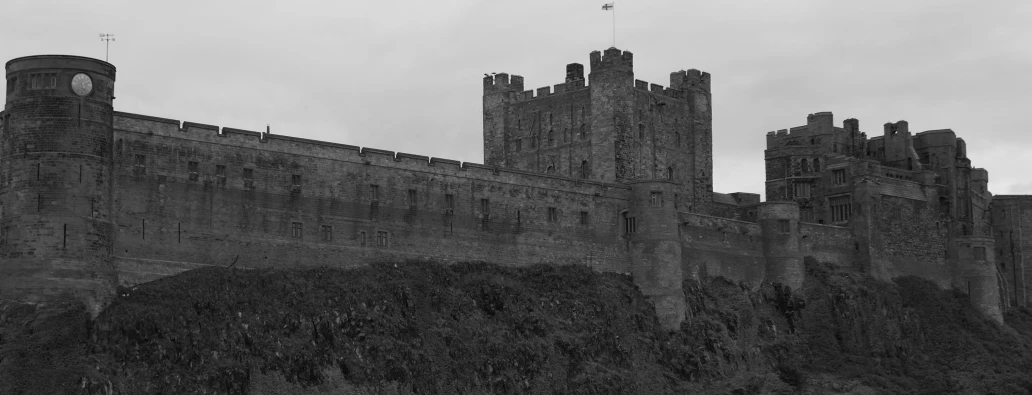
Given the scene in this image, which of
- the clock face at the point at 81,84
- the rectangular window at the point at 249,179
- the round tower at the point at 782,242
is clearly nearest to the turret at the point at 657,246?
the round tower at the point at 782,242

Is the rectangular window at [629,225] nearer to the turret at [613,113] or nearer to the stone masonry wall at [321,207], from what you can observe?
the stone masonry wall at [321,207]

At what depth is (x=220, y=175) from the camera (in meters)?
87.9

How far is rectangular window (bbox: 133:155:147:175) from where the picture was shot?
277 feet

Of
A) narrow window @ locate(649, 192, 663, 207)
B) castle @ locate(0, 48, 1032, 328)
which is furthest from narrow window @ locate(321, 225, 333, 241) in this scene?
narrow window @ locate(649, 192, 663, 207)

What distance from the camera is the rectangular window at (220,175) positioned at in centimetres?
8775

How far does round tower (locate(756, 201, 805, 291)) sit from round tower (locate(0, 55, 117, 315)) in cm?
4671

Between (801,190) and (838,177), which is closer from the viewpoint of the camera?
(838,177)

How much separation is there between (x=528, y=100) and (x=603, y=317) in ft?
81.6

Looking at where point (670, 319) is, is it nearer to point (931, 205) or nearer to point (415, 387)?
point (415, 387)

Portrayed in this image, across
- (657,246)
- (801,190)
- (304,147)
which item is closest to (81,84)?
(304,147)

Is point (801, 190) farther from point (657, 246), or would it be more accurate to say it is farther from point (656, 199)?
point (657, 246)

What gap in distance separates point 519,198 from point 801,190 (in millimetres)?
29538

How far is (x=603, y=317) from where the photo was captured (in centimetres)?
9825

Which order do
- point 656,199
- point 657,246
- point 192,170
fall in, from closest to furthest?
point 192,170, point 657,246, point 656,199
